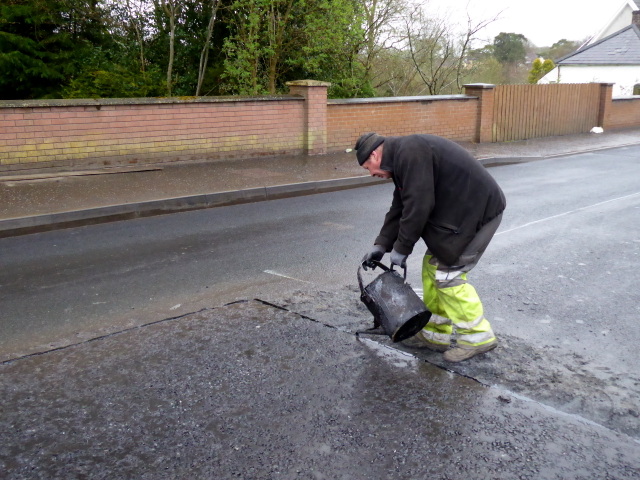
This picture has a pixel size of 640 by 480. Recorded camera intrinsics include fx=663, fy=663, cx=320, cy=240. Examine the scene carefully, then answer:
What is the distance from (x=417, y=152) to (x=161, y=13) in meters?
13.8

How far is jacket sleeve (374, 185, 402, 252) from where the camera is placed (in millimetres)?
4430

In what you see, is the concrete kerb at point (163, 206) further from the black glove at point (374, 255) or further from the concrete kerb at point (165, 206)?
the black glove at point (374, 255)

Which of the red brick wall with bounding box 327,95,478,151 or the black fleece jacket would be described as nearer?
the black fleece jacket

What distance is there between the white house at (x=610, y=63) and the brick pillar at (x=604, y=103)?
54.1 ft

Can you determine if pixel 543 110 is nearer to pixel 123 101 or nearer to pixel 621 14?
pixel 123 101

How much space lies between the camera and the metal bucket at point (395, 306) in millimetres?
4129

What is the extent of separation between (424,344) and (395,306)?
557 millimetres

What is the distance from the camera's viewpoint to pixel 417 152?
13.0 ft

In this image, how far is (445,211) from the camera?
411 cm

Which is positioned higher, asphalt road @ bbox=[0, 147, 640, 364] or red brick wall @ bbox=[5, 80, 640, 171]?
red brick wall @ bbox=[5, 80, 640, 171]

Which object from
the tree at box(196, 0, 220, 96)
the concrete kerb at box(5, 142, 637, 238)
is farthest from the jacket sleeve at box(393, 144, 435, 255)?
the tree at box(196, 0, 220, 96)

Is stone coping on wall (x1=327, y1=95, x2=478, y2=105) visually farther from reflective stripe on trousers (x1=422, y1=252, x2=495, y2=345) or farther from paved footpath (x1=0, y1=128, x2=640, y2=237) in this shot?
reflective stripe on trousers (x1=422, y1=252, x2=495, y2=345)

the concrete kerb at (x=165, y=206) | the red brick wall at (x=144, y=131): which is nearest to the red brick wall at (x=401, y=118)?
the red brick wall at (x=144, y=131)

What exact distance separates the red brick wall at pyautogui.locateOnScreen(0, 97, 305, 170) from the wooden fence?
22.5ft
